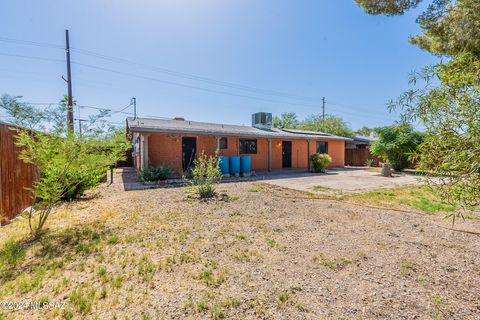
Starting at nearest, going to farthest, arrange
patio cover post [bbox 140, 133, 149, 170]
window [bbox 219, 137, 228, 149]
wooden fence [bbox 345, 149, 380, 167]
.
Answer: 1. patio cover post [bbox 140, 133, 149, 170]
2. window [bbox 219, 137, 228, 149]
3. wooden fence [bbox 345, 149, 380, 167]

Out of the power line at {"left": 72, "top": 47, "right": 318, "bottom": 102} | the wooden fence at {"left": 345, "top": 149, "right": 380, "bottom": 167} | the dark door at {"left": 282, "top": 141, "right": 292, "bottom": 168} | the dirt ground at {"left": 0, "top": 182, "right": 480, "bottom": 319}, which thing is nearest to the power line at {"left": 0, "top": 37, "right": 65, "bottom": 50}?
the power line at {"left": 72, "top": 47, "right": 318, "bottom": 102}

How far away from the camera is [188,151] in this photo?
36.6 feet

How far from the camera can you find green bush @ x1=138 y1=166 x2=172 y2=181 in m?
9.03

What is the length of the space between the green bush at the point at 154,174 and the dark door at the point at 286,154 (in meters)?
7.80

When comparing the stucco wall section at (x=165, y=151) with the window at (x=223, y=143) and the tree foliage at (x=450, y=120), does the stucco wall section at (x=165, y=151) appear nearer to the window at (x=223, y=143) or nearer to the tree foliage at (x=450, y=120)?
the window at (x=223, y=143)

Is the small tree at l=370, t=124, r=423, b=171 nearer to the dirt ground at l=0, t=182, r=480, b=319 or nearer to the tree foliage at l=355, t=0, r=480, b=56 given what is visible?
the tree foliage at l=355, t=0, r=480, b=56

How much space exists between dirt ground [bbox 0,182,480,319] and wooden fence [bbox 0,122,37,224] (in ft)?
1.50

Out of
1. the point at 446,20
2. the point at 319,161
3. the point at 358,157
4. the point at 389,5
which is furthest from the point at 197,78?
the point at 446,20

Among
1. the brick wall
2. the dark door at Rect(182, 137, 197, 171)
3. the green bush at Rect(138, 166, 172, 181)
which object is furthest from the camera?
the dark door at Rect(182, 137, 197, 171)

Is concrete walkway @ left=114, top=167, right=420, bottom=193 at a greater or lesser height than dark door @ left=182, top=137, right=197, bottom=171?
lesser

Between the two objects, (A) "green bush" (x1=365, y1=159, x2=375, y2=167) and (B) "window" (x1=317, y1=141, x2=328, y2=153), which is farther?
(A) "green bush" (x1=365, y1=159, x2=375, y2=167)

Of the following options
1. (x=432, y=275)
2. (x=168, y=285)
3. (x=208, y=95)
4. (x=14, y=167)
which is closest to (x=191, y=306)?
(x=168, y=285)

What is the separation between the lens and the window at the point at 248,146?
12.7 metres

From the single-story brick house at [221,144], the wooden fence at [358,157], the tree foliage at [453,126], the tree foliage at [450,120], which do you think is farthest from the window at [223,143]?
the wooden fence at [358,157]
